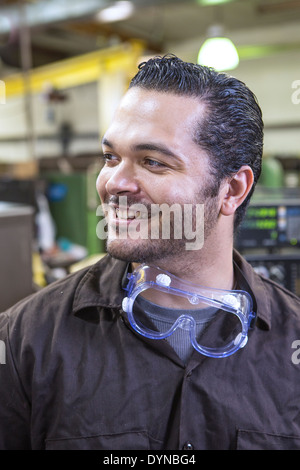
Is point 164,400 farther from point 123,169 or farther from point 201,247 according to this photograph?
point 123,169

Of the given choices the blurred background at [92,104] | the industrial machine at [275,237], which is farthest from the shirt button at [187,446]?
the industrial machine at [275,237]

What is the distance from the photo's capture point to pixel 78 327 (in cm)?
108

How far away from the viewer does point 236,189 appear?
3.68 ft

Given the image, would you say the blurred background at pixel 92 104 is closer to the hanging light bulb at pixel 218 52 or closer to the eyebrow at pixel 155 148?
the hanging light bulb at pixel 218 52

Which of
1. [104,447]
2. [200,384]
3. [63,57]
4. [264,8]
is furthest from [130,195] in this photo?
[63,57]

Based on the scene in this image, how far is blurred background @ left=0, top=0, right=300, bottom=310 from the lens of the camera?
6.17ft

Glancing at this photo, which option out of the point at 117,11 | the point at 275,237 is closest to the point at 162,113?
the point at 275,237

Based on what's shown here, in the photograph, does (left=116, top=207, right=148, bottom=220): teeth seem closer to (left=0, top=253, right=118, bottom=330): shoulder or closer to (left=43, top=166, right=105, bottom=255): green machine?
(left=0, top=253, right=118, bottom=330): shoulder

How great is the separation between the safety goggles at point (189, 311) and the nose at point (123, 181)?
0.60 ft

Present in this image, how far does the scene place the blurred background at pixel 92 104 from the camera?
6.17 ft

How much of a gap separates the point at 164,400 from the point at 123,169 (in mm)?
519

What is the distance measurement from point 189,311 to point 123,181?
0.35 m

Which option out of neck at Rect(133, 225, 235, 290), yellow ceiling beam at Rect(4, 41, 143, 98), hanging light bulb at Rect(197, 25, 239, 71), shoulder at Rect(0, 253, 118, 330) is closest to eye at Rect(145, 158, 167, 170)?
neck at Rect(133, 225, 235, 290)

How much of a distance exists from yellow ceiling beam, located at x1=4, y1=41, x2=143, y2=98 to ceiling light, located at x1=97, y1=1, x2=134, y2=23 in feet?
3.56
